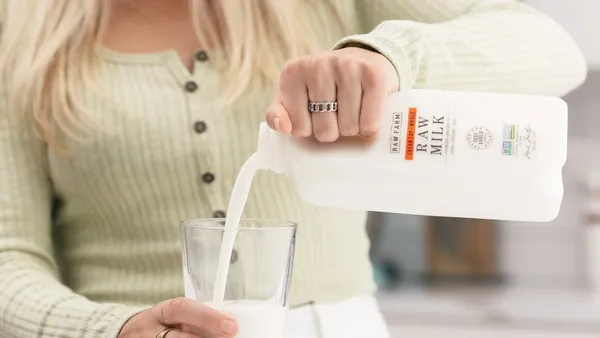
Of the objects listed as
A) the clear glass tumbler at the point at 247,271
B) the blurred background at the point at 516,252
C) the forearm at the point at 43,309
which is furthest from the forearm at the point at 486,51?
the blurred background at the point at 516,252

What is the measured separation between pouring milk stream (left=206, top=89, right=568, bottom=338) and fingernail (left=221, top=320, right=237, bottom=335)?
4 cm

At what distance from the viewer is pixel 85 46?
88 centimetres

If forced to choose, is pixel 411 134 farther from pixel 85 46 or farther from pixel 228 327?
pixel 85 46

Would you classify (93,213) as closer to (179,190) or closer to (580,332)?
(179,190)

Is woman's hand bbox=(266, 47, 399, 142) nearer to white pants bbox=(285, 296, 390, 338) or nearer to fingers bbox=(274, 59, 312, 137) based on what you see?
fingers bbox=(274, 59, 312, 137)

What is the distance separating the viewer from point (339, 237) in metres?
0.88

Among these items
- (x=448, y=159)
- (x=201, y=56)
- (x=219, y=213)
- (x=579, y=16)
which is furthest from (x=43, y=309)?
(x=579, y=16)

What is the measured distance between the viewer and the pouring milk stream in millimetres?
604

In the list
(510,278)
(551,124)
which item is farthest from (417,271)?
(551,124)

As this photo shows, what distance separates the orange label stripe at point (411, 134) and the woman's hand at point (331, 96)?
0.03 m

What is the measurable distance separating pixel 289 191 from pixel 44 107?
27cm

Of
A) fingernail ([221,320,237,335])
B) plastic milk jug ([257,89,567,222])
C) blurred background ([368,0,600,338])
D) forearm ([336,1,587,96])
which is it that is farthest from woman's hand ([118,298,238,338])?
blurred background ([368,0,600,338])

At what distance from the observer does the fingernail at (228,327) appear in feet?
1.88

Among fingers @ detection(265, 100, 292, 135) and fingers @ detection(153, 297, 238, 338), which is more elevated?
fingers @ detection(265, 100, 292, 135)
